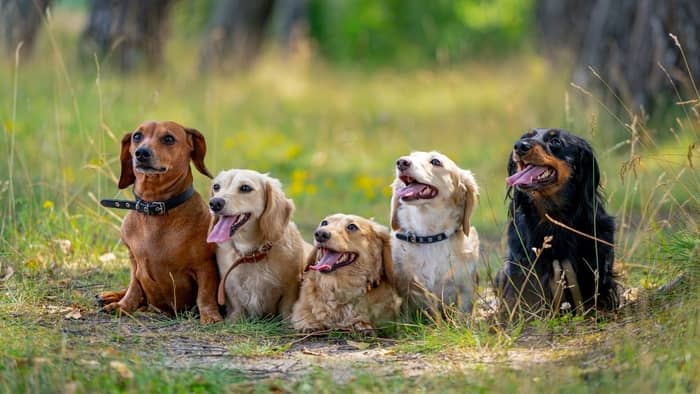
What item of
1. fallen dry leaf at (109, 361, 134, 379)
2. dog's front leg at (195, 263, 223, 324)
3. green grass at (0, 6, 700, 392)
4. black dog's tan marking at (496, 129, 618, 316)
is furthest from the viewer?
dog's front leg at (195, 263, 223, 324)

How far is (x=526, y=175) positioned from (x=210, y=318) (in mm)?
1885

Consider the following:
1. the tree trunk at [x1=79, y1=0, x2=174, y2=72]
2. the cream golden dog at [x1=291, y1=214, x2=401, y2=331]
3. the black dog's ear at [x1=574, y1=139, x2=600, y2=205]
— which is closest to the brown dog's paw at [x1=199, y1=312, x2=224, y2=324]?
the cream golden dog at [x1=291, y1=214, x2=401, y2=331]

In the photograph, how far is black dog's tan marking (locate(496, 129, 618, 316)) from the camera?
222 inches

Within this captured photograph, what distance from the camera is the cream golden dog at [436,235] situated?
226 inches

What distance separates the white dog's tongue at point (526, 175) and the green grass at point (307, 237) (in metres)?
0.45

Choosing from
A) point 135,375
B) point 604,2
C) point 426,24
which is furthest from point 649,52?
point 426,24

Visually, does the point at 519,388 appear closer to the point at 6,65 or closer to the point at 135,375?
the point at 135,375

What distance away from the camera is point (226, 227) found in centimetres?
564

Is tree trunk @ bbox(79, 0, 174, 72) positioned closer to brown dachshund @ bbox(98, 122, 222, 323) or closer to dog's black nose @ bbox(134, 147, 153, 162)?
brown dachshund @ bbox(98, 122, 222, 323)

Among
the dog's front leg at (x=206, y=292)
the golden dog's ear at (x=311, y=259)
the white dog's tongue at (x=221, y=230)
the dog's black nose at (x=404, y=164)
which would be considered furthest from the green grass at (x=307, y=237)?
the dog's black nose at (x=404, y=164)

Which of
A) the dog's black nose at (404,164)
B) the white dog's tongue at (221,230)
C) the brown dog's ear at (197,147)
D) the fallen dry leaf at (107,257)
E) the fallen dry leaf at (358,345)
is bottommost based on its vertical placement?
the fallen dry leaf at (358,345)

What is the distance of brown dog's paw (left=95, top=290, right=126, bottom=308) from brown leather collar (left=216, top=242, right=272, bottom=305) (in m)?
0.75

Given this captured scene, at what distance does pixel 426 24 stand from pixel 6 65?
1349 cm

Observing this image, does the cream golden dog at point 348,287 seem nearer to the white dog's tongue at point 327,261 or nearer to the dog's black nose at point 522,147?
the white dog's tongue at point 327,261
